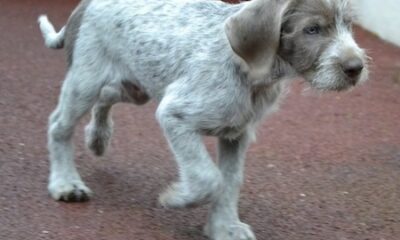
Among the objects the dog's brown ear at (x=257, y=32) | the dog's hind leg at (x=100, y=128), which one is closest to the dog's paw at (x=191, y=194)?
the dog's brown ear at (x=257, y=32)

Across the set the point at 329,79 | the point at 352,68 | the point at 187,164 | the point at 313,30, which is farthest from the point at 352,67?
the point at 187,164

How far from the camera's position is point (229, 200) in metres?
5.55

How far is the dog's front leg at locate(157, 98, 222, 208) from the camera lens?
5109 millimetres

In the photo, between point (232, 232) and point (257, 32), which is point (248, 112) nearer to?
point (257, 32)

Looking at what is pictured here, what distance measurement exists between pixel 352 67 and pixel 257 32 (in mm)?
559

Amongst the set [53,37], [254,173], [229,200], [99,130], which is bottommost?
[254,173]

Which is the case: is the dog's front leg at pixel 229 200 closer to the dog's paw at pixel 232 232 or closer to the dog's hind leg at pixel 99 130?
the dog's paw at pixel 232 232

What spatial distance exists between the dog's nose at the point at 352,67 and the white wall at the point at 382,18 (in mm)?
7677

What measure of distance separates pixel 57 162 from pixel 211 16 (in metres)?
1.59

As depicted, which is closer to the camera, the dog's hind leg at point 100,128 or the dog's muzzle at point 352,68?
the dog's muzzle at point 352,68

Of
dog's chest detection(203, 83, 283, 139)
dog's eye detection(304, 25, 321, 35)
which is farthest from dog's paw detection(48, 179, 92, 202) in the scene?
dog's eye detection(304, 25, 321, 35)

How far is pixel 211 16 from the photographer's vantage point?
5.54 metres

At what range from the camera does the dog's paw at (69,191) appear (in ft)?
19.7

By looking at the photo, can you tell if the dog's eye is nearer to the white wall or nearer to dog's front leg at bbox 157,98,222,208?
dog's front leg at bbox 157,98,222,208
